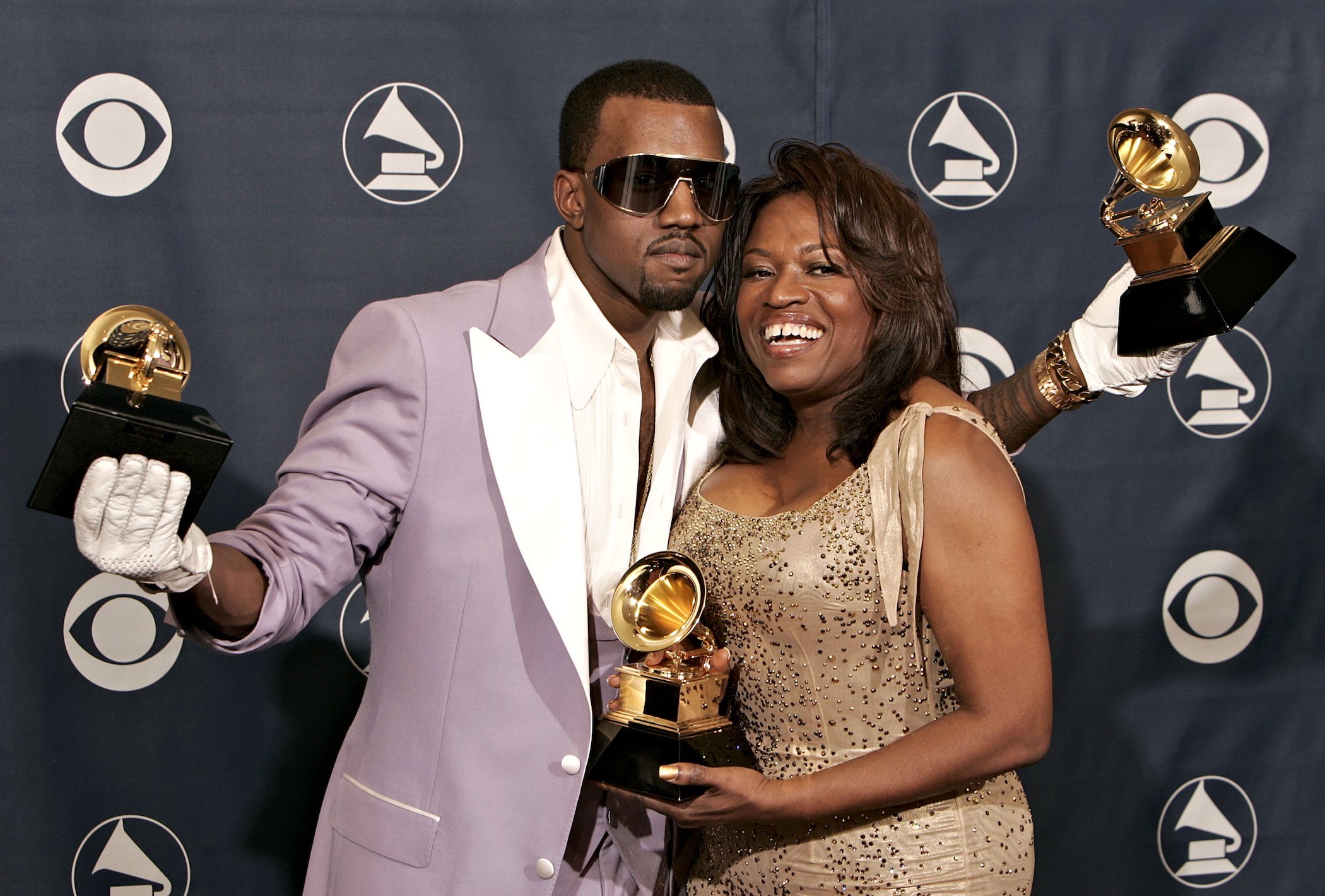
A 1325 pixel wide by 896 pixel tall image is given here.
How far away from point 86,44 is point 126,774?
1.60 m

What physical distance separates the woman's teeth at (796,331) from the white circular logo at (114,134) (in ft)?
4.77

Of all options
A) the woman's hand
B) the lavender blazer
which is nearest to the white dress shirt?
the lavender blazer

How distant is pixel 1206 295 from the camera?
1802 millimetres

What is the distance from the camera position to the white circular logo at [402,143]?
271cm

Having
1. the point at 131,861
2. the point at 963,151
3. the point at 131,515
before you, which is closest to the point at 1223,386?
the point at 963,151

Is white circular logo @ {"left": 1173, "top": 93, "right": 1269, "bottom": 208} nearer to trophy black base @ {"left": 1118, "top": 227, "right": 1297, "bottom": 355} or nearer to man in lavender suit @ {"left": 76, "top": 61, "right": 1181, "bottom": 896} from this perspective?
man in lavender suit @ {"left": 76, "top": 61, "right": 1181, "bottom": 896}

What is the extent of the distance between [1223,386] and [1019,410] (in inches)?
41.7

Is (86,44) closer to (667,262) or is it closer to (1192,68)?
(667,262)

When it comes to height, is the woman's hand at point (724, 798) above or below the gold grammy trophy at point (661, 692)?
below

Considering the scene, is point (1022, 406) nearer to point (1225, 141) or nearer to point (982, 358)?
point (982, 358)

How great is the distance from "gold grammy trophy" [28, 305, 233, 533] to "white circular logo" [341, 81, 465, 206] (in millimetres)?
1415

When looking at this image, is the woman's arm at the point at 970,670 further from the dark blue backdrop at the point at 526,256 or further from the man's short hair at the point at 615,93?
the dark blue backdrop at the point at 526,256

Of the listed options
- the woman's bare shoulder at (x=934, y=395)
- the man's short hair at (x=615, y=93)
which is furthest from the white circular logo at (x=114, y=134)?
the woman's bare shoulder at (x=934, y=395)

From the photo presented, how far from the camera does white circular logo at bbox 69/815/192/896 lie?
2.69 metres
